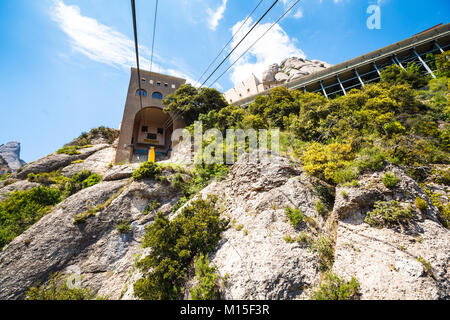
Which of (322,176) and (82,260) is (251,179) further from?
(82,260)

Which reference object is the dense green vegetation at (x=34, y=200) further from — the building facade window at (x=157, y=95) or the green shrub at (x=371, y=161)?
the green shrub at (x=371, y=161)

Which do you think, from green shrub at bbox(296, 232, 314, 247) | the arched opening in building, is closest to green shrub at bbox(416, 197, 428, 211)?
A: green shrub at bbox(296, 232, 314, 247)

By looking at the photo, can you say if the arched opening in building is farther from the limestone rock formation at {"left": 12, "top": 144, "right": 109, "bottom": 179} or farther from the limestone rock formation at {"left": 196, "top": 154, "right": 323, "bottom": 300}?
the limestone rock formation at {"left": 196, "top": 154, "right": 323, "bottom": 300}

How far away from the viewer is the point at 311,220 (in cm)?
760

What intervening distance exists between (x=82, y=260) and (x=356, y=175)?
15.7 metres

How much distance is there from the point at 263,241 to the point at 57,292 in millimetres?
10891

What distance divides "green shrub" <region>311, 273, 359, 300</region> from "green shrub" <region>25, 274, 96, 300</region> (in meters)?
11.1

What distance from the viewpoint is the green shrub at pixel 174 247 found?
22.9 feet

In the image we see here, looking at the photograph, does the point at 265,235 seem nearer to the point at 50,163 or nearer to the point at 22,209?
the point at 22,209

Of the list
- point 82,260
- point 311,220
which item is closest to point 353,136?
point 311,220

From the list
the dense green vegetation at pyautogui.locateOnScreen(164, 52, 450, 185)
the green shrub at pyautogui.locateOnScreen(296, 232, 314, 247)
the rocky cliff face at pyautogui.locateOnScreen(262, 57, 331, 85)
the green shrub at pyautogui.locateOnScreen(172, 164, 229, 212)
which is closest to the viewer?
the green shrub at pyautogui.locateOnScreen(296, 232, 314, 247)

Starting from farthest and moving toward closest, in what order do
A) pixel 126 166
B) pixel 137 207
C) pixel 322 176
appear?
1. pixel 126 166
2. pixel 137 207
3. pixel 322 176

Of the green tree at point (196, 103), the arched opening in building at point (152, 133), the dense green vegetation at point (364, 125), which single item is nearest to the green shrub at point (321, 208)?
the dense green vegetation at point (364, 125)

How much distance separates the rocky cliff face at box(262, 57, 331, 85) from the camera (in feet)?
119
